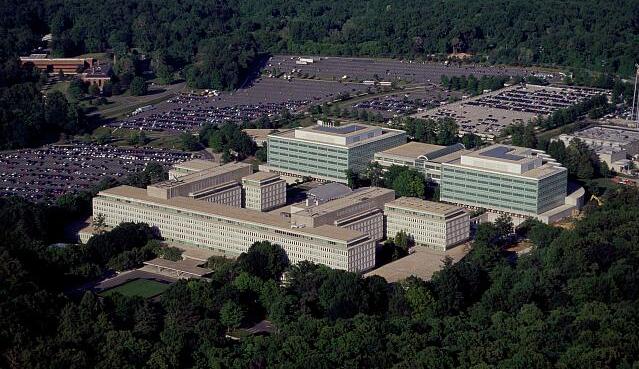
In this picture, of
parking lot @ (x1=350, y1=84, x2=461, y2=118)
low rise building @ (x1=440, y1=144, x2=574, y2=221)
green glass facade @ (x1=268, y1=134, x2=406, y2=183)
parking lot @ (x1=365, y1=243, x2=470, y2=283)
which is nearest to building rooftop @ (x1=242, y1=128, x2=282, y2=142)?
green glass facade @ (x1=268, y1=134, x2=406, y2=183)

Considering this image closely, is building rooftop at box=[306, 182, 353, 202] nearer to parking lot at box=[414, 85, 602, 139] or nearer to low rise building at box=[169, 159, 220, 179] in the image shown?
low rise building at box=[169, 159, 220, 179]

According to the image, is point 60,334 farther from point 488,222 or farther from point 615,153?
point 615,153

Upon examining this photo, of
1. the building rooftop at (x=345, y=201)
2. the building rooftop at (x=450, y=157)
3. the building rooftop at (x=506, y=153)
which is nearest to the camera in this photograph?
the building rooftop at (x=345, y=201)

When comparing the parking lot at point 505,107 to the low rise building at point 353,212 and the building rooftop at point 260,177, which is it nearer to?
the building rooftop at point 260,177

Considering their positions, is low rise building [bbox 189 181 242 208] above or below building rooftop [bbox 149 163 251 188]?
below

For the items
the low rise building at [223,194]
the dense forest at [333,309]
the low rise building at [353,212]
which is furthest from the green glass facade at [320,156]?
the dense forest at [333,309]

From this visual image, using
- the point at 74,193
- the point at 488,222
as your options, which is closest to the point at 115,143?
the point at 74,193
